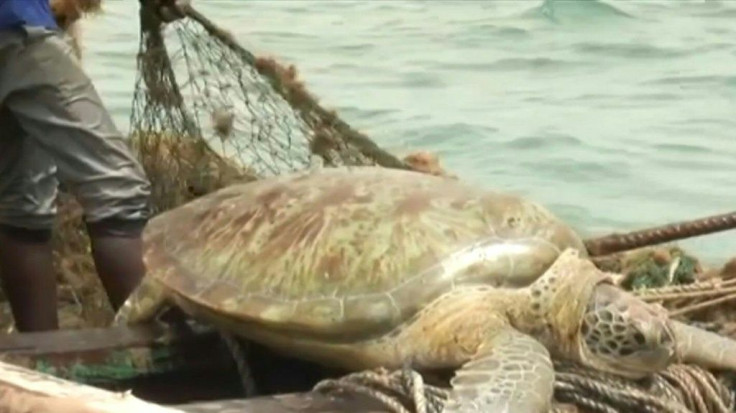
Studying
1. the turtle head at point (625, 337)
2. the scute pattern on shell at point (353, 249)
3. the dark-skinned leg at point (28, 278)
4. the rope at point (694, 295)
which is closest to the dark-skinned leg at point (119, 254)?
the dark-skinned leg at point (28, 278)

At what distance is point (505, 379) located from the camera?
311 centimetres

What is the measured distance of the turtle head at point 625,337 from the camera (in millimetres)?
3305

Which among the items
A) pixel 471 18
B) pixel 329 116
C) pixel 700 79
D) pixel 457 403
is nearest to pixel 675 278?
pixel 329 116

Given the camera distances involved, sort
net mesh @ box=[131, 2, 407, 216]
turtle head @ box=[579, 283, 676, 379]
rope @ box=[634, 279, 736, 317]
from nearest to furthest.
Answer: turtle head @ box=[579, 283, 676, 379] < rope @ box=[634, 279, 736, 317] < net mesh @ box=[131, 2, 407, 216]

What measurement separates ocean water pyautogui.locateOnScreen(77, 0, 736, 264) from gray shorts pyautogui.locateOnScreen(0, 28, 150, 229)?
5322 mm

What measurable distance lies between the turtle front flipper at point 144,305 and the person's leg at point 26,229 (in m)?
0.91

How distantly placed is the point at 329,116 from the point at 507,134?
27.6 ft

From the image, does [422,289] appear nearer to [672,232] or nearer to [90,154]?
[672,232]

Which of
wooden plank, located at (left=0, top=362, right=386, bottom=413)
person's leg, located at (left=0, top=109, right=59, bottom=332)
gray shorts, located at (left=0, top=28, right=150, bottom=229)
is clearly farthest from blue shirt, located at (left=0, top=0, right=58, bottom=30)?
wooden plank, located at (left=0, top=362, right=386, bottom=413)

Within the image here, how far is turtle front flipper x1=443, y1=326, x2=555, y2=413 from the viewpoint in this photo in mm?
3035

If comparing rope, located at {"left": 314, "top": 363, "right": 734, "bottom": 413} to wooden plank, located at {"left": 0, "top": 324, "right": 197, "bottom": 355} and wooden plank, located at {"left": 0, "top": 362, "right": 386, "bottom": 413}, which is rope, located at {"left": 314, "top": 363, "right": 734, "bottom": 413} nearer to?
wooden plank, located at {"left": 0, "top": 362, "right": 386, "bottom": 413}

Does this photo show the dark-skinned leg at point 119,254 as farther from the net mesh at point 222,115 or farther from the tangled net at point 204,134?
the net mesh at point 222,115

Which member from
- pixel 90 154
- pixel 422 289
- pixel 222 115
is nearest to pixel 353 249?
pixel 422 289

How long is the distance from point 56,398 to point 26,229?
2.14 meters
